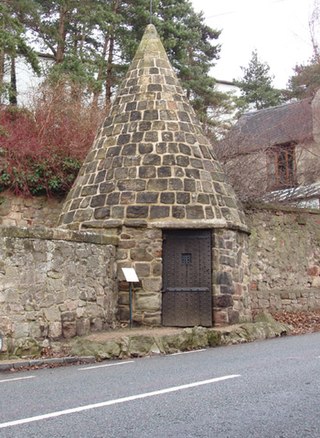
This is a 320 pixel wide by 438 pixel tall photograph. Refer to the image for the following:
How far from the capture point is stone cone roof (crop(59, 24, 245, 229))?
13.3 metres

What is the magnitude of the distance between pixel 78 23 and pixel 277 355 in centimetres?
2109

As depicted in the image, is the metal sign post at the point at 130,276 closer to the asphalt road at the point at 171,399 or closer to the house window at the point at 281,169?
the asphalt road at the point at 171,399

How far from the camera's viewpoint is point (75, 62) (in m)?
23.2

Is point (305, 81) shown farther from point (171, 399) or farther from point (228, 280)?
point (171, 399)

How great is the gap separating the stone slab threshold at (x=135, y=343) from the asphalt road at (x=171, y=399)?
607 millimetres

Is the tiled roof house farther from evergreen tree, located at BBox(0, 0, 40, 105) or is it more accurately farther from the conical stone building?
evergreen tree, located at BBox(0, 0, 40, 105)

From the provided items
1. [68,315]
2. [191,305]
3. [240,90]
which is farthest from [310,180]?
[240,90]

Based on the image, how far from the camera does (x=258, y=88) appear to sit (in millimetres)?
44562

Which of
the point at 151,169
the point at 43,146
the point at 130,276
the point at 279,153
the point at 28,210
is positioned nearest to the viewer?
the point at 130,276

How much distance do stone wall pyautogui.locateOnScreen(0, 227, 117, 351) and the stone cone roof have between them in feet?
4.55

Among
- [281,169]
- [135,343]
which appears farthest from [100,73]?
[135,343]

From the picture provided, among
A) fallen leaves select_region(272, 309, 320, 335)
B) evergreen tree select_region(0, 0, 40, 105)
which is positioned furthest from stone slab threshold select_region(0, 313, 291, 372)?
evergreen tree select_region(0, 0, 40, 105)

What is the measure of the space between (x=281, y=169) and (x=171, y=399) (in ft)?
72.9

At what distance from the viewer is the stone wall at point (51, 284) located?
990 centimetres
